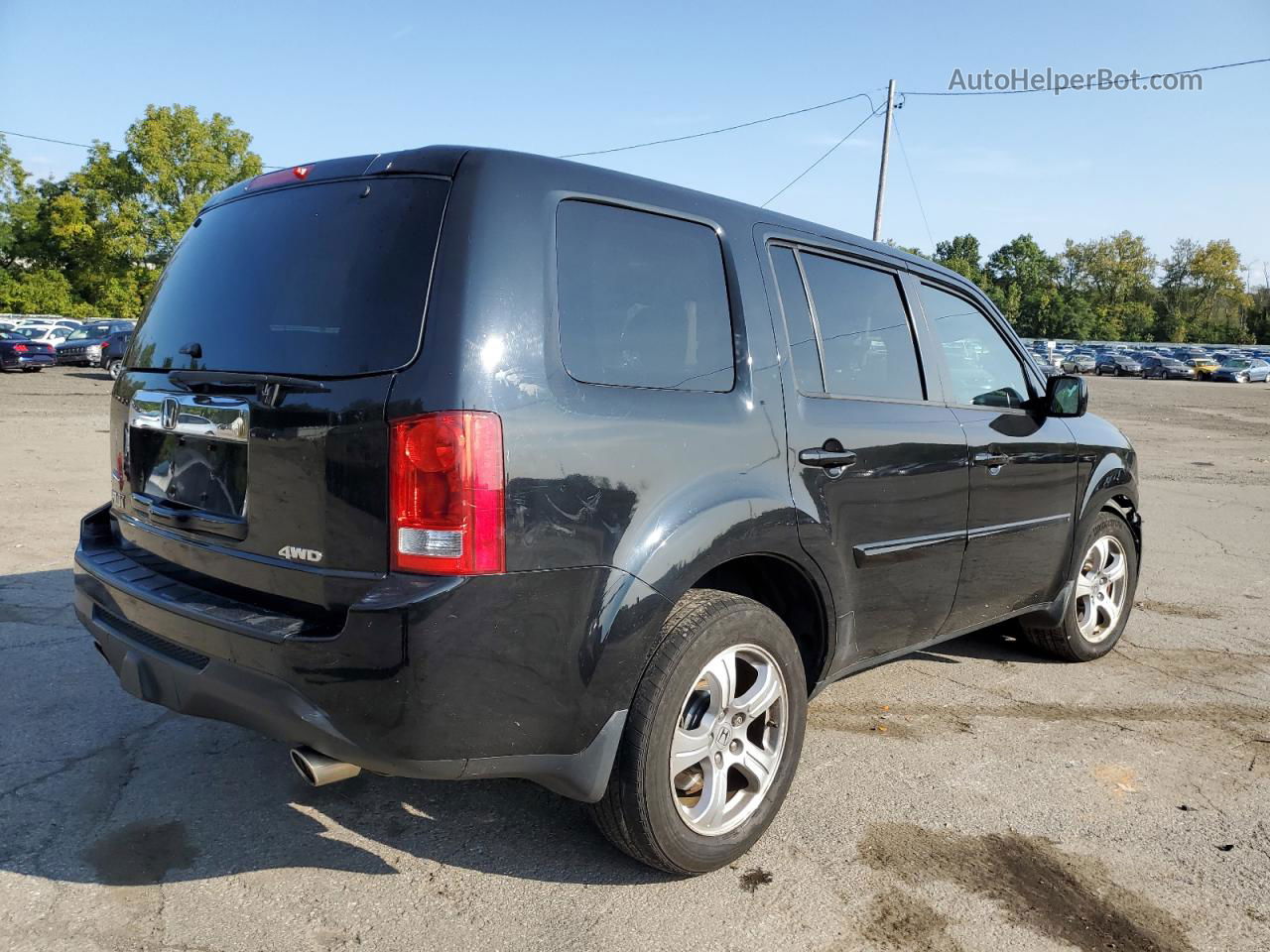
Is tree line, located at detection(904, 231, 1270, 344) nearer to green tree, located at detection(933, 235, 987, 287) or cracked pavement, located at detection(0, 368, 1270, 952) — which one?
green tree, located at detection(933, 235, 987, 287)

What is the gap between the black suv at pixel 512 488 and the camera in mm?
2332

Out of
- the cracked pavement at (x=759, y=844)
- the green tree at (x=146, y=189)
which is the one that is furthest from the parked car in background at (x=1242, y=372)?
the cracked pavement at (x=759, y=844)

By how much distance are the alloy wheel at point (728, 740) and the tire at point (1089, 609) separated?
231 cm

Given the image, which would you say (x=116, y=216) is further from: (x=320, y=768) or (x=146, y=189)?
(x=320, y=768)

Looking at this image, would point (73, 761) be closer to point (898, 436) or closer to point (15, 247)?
point (898, 436)

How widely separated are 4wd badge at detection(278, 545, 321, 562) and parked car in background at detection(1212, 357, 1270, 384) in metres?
67.3

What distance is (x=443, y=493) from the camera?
2.30 m

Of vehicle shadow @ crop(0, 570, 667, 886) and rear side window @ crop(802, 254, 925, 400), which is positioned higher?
rear side window @ crop(802, 254, 925, 400)

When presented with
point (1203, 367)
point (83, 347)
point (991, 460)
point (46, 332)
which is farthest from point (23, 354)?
point (1203, 367)

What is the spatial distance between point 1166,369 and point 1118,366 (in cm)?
374

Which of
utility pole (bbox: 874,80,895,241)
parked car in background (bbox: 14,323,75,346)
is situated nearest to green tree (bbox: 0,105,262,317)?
parked car in background (bbox: 14,323,75,346)

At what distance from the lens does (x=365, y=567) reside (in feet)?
7.70

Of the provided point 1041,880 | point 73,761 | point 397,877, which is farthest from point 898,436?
point 73,761

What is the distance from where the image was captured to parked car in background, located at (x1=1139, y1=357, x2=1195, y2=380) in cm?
6141
